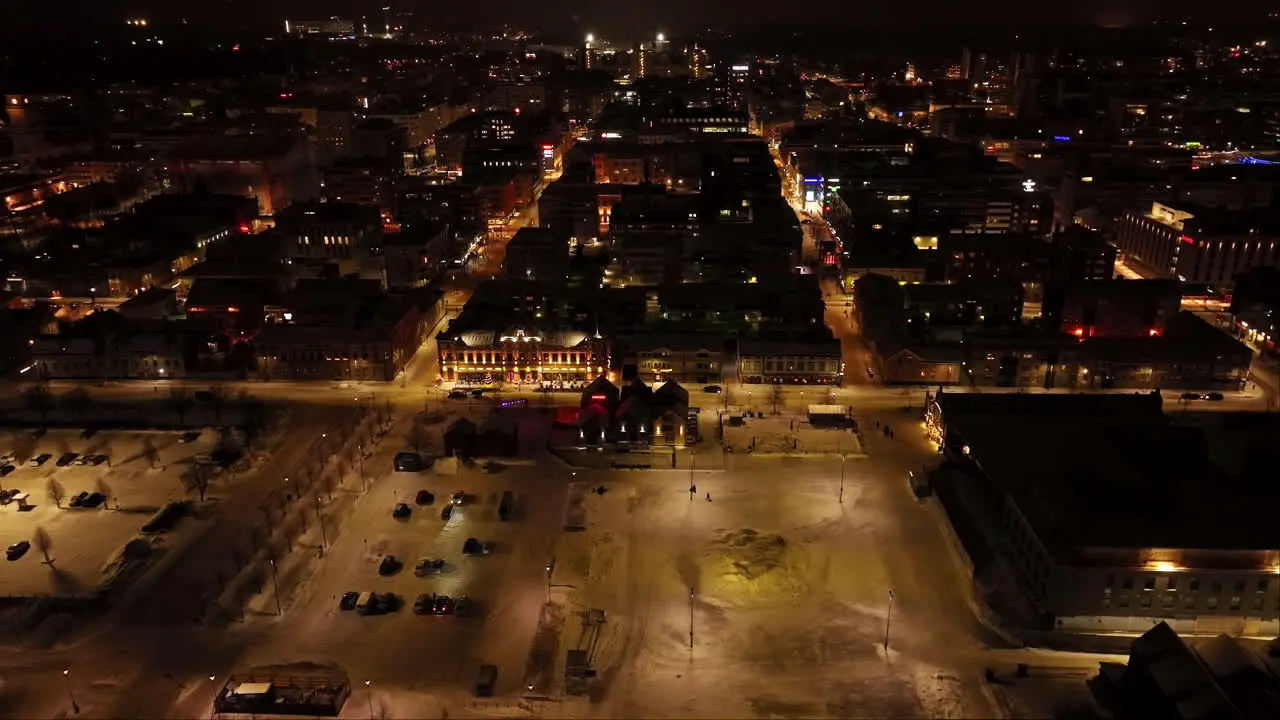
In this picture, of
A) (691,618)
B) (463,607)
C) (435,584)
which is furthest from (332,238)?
(691,618)

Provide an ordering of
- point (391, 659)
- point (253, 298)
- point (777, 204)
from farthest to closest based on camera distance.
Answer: point (777, 204) < point (253, 298) < point (391, 659)

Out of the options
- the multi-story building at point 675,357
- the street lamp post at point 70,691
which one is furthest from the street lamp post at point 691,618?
the multi-story building at point 675,357

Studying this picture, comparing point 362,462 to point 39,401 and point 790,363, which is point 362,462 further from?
point 790,363

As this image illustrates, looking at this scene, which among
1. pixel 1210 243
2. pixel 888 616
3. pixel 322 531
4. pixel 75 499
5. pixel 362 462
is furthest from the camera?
pixel 1210 243

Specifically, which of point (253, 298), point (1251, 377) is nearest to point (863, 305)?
point (1251, 377)

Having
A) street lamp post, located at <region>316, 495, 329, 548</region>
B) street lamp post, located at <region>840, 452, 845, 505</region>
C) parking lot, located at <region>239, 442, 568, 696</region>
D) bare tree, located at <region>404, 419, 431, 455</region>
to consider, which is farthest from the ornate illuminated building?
street lamp post, located at <region>840, 452, 845, 505</region>

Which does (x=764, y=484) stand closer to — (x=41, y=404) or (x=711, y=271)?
(x=711, y=271)
